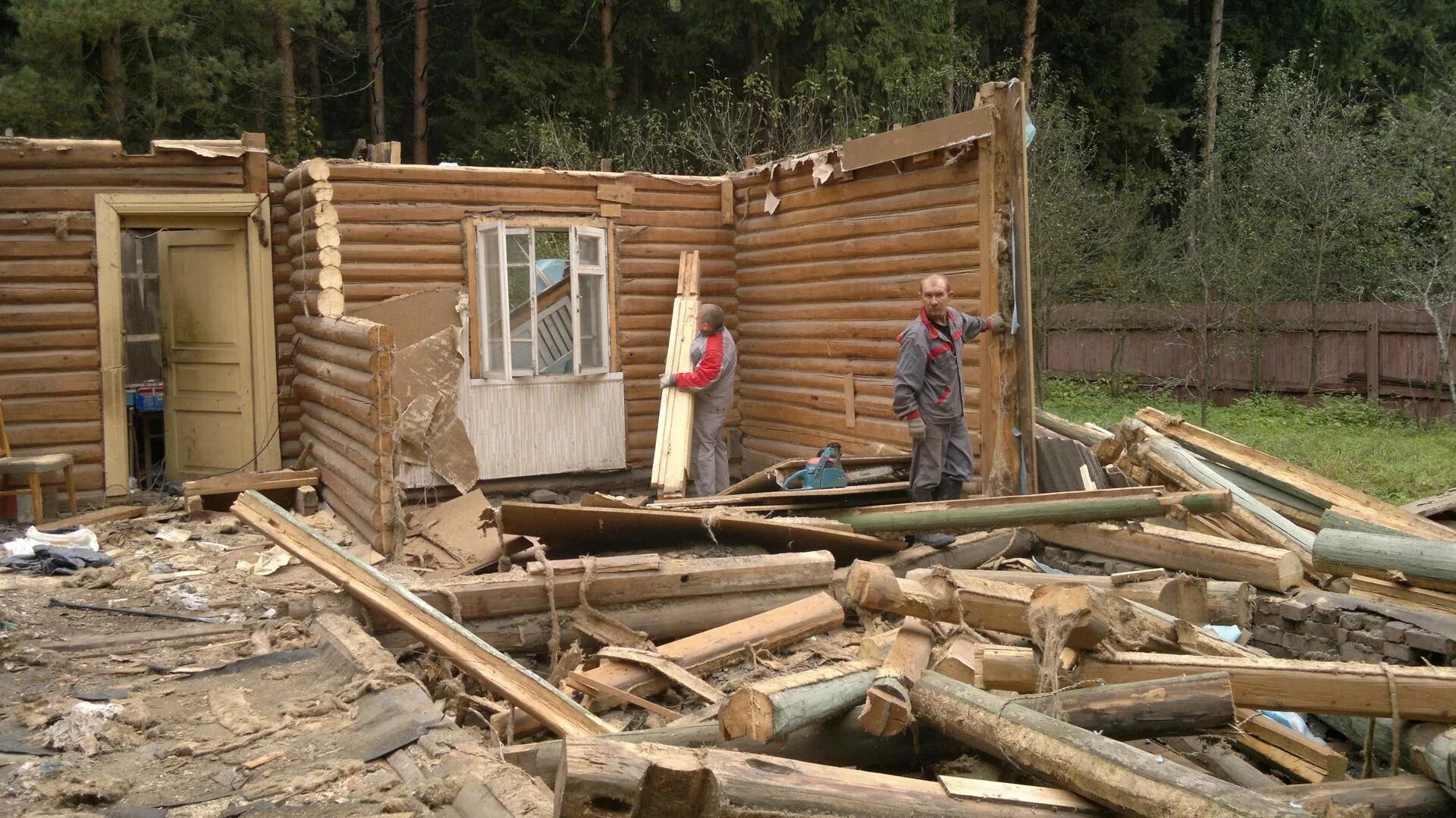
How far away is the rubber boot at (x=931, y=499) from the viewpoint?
8.03 metres

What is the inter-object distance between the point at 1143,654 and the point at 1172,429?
508cm

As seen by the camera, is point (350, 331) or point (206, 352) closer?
point (350, 331)

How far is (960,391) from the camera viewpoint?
825cm

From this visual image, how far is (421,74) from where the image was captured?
22.8 metres

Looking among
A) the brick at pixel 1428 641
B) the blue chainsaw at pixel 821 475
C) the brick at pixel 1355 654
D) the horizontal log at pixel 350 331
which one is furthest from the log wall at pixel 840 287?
the horizontal log at pixel 350 331

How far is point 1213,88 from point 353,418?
20290 mm

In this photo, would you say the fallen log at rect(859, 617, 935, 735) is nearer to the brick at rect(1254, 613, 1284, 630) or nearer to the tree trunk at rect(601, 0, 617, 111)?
the brick at rect(1254, 613, 1284, 630)

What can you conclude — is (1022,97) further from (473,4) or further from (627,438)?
(473,4)

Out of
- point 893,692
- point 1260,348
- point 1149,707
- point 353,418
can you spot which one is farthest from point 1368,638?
point 1260,348

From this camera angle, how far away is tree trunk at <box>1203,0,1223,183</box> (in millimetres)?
23031

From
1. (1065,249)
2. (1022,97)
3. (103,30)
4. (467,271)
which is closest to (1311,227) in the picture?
(1065,249)

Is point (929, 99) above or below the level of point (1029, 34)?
below

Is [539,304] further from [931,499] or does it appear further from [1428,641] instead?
[1428,641]

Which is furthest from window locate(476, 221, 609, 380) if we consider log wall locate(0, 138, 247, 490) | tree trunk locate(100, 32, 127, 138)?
tree trunk locate(100, 32, 127, 138)
